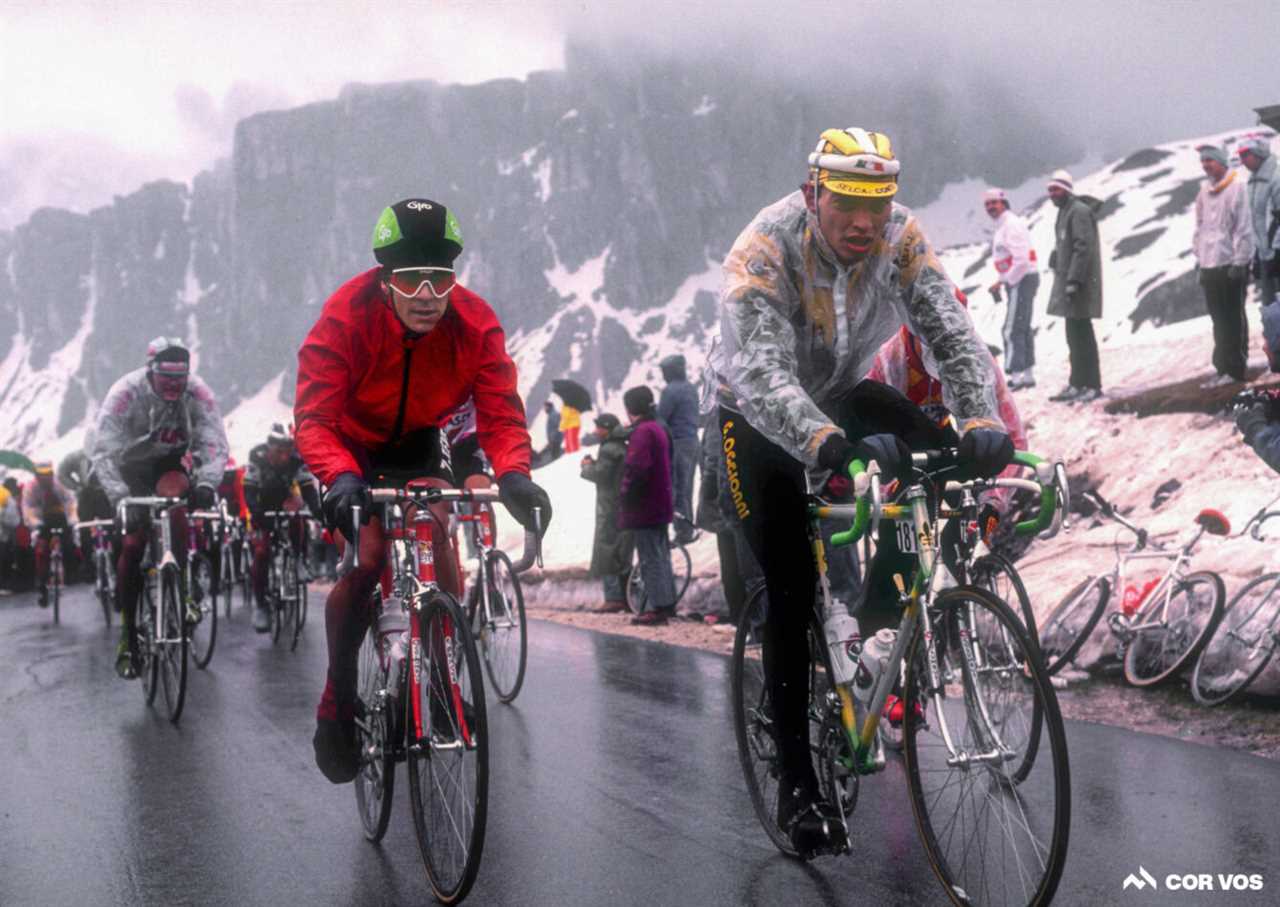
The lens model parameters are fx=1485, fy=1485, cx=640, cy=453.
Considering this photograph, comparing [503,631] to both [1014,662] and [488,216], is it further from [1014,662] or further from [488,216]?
[488,216]

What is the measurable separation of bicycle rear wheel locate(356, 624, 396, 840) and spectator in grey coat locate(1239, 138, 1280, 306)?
31.2ft

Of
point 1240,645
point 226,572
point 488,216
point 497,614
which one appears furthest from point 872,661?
point 488,216

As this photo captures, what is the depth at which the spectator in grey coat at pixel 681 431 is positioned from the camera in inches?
563

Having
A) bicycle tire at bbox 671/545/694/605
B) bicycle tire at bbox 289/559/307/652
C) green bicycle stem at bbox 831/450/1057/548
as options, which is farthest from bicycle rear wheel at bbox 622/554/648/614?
green bicycle stem at bbox 831/450/1057/548

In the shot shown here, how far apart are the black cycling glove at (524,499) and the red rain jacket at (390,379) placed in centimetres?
13

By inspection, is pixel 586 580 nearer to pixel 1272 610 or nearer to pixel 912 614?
pixel 1272 610

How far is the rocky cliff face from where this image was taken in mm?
147875

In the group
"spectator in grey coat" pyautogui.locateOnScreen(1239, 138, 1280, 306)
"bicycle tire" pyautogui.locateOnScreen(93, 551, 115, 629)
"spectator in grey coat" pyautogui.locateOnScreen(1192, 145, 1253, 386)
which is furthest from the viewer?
"bicycle tire" pyautogui.locateOnScreen(93, 551, 115, 629)

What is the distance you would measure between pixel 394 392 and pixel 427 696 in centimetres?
108

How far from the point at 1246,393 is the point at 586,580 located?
10.4 m

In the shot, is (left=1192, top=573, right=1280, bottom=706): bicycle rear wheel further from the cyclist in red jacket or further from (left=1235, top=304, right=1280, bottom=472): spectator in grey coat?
the cyclist in red jacket

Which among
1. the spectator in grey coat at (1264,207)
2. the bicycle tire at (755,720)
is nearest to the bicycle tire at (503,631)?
the bicycle tire at (755,720)

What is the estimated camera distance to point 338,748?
4.96m

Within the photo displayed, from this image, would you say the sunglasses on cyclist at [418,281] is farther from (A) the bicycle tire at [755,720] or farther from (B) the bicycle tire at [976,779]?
(B) the bicycle tire at [976,779]
